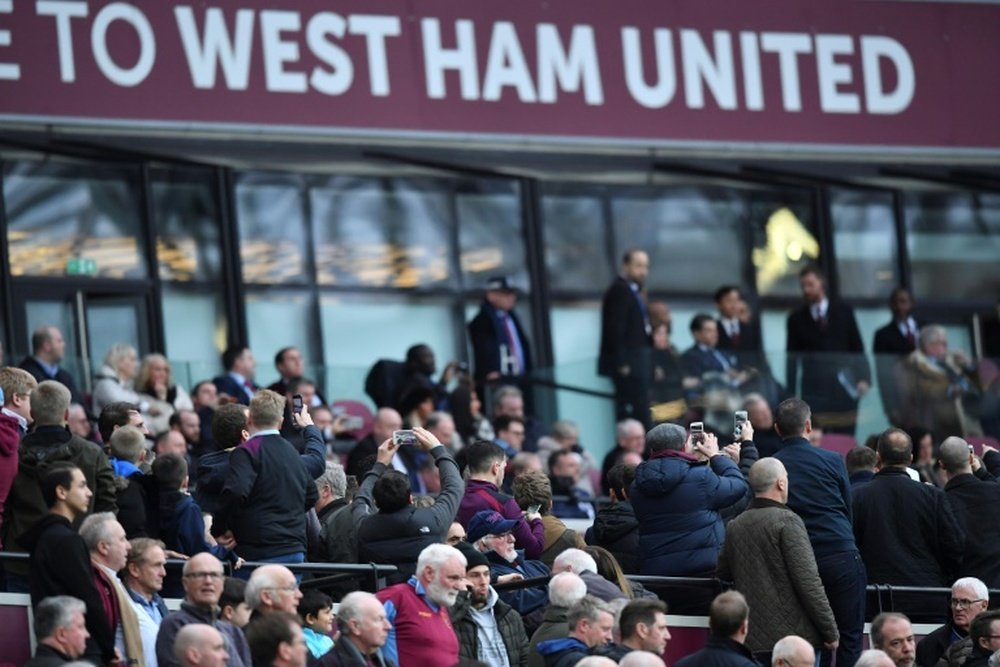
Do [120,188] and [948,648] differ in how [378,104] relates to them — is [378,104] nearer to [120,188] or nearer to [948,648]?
[120,188]

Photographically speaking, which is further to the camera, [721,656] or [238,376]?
[238,376]

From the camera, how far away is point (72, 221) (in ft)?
81.4

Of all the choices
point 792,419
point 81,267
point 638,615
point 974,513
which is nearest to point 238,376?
point 81,267

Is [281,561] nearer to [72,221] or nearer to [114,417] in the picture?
[114,417]

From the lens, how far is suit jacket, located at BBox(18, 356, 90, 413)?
840 inches

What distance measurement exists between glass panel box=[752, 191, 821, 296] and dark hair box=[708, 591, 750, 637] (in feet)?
44.5

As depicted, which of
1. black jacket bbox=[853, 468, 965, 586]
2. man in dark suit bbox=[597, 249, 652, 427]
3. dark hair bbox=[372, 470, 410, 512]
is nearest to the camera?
dark hair bbox=[372, 470, 410, 512]

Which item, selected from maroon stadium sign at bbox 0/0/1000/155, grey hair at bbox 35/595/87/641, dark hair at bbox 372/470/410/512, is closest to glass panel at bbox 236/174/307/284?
maroon stadium sign at bbox 0/0/1000/155

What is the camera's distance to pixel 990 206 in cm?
2892

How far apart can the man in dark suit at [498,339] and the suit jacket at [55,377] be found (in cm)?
423

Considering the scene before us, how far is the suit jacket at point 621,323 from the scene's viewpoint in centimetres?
2433

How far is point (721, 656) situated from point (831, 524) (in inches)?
92.9

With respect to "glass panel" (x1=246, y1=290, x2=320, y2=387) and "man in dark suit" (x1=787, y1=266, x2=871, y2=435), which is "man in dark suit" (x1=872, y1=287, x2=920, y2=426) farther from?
"glass panel" (x1=246, y1=290, x2=320, y2=387)

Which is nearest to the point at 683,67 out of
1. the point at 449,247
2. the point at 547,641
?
the point at 449,247
